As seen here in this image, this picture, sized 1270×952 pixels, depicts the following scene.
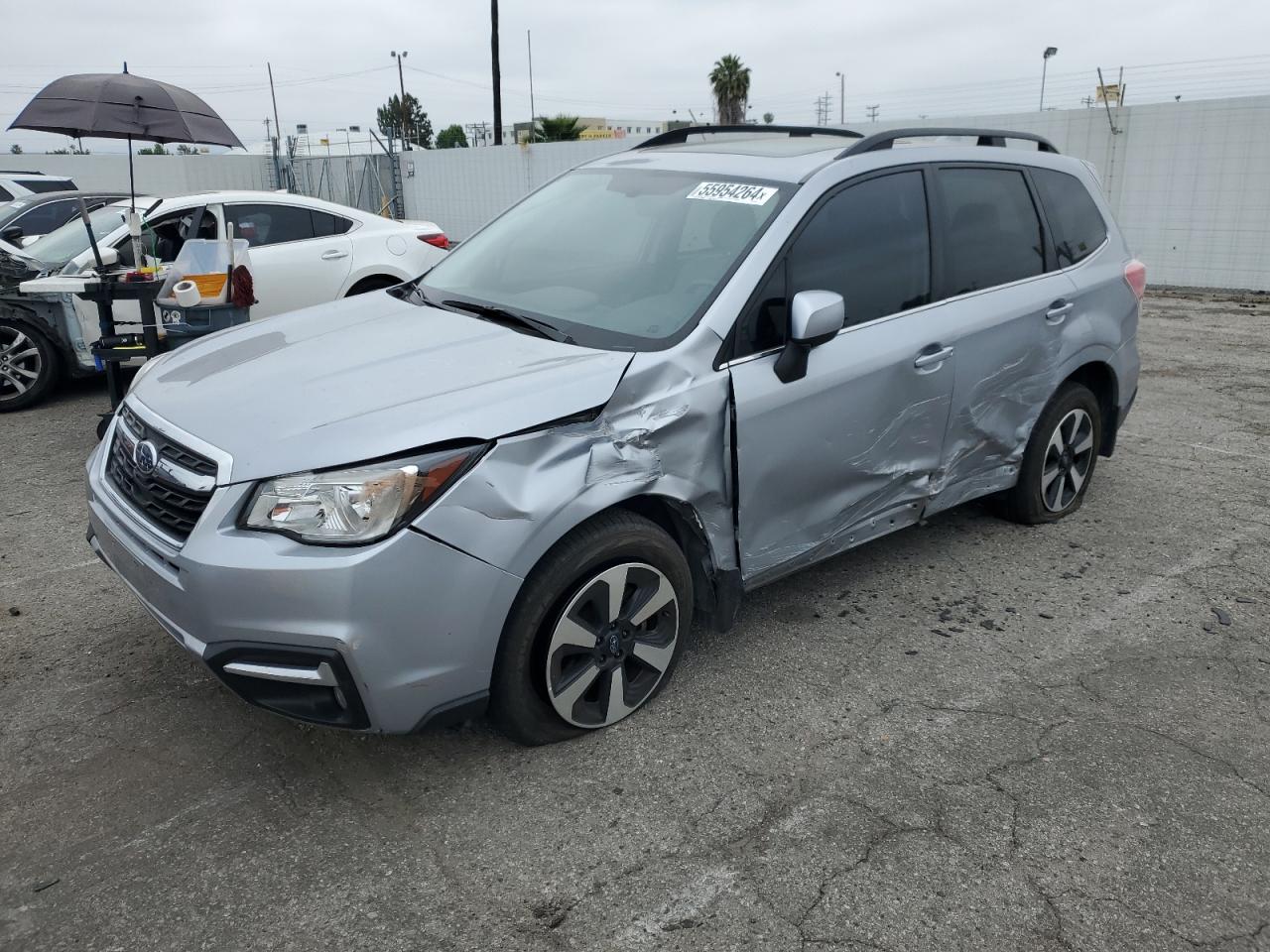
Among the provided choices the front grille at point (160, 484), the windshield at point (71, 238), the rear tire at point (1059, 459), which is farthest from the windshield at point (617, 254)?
the windshield at point (71, 238)

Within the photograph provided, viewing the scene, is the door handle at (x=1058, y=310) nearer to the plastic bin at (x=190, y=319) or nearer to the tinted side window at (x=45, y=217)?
the plastic bin at (x=190, y=319)

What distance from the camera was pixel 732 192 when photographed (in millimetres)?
3633

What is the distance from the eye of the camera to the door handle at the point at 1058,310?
442cm

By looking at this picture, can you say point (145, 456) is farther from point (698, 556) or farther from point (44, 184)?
point (44, 184)

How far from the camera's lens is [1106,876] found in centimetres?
256

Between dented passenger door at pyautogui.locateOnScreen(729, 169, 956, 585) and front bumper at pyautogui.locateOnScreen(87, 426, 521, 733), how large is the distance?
3.55ft

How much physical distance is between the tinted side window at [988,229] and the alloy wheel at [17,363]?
670cm

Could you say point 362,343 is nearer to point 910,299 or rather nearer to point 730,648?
point 730,648

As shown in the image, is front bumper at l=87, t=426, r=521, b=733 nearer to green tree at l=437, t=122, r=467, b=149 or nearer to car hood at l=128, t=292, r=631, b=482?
car hood at l=128, t=292, r=631, b=482

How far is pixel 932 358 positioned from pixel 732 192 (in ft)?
3.32

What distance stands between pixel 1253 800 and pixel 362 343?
10.2 feet

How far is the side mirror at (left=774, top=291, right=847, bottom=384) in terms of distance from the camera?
10.5 ft

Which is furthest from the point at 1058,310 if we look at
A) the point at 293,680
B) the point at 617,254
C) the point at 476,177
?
the point at 476,177

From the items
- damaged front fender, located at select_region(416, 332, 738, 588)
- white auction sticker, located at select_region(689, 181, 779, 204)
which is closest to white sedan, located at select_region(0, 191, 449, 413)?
white auction sticker, located at select_region(689, 181, 779, 204)
